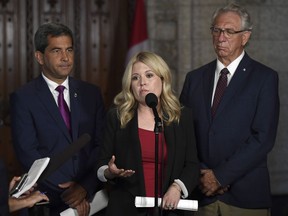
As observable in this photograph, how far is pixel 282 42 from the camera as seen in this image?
5.34m

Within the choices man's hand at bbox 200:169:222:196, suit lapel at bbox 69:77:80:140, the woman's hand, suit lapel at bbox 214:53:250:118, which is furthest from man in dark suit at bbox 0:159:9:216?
suit lapel at bbox 214:53:250:118

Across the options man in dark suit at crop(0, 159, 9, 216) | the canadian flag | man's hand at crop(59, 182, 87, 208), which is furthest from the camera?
the canadian flag

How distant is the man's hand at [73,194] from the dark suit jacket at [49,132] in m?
0.04

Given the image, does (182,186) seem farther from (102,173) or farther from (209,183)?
(102,173)

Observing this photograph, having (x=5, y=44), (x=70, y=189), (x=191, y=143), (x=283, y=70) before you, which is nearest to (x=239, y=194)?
(x=191, y=143)

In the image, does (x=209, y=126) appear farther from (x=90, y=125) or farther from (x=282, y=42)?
(x=282, y=42)

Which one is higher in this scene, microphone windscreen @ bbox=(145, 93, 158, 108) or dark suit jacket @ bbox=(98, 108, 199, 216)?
microphone windscreen @ bbox=(145, 93, 158, 108)

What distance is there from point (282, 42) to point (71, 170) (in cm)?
252

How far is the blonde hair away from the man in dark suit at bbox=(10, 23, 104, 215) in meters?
0.36

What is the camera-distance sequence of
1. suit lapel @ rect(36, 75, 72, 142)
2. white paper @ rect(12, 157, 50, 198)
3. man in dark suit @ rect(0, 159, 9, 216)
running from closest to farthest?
1. man in dark suit @ rect(0, 159, 9, 216)
2. white paper @ rect(12, 157, 50, 198)
3. suit lapel @ rect(36, 75, 72, 142)

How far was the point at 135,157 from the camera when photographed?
10.4 ft

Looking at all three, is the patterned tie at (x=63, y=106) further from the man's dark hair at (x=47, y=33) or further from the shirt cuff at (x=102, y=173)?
the shirt cuff at (x=102, y=173)

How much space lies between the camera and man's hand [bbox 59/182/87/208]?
3.41 m

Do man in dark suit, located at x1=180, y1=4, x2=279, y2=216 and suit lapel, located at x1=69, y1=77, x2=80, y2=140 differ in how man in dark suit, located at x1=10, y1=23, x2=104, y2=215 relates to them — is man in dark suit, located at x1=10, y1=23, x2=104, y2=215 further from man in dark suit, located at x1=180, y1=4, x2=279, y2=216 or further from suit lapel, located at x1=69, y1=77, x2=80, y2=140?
man in dark suit, located at x1=180, y1=4, x2=279, y2=216
